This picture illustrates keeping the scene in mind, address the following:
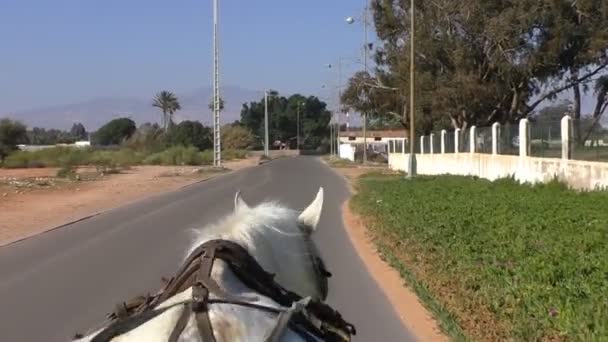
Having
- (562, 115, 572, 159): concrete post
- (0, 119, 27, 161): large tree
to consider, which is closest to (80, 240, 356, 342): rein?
(562, 115, 572, 159): concrete post

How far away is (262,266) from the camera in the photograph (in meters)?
3.13

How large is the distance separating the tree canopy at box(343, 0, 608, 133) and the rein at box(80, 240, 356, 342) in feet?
135

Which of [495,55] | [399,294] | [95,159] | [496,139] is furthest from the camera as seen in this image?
[95,159]

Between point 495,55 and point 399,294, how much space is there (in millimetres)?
35808

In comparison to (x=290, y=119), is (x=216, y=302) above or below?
below

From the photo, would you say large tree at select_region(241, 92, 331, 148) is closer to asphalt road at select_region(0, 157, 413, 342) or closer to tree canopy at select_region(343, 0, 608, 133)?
tree canopy at select_region(343, 0, 608, 133)

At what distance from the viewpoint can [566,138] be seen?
872 inches

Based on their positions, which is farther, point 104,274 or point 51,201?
point 51,201

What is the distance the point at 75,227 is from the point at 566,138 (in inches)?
510

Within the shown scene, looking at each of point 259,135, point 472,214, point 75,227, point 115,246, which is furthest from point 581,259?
point 259,135

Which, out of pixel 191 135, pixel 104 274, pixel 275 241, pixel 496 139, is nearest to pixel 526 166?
pixel 496 139

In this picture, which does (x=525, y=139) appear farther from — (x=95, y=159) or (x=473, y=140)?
(x=95, y=159)

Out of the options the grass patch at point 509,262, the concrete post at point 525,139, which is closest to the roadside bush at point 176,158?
the concrete post at point 525,139

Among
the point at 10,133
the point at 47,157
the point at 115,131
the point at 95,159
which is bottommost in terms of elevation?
the point at 95,159
